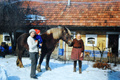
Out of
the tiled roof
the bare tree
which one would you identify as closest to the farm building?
the tiled roof

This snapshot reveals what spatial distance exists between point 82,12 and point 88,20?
1138mm

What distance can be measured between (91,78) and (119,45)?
610 centimetres

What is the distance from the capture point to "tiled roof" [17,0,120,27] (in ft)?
29.1

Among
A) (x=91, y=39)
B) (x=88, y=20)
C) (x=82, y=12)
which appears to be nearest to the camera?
(x=88, y=20)

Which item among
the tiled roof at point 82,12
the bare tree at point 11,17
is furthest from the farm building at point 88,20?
the bare tree at point 11,17

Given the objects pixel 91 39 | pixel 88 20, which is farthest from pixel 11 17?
pixel 91 39

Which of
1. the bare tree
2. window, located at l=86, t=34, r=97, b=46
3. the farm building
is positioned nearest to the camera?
the bare tree

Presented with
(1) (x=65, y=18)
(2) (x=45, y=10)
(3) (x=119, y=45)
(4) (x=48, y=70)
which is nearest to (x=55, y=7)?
(2) (x=45, y=10)

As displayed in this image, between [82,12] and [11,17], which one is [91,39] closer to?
[82,12]

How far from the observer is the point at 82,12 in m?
9.74

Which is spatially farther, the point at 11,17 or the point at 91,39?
the point at 91,39

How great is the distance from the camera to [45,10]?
1026cm

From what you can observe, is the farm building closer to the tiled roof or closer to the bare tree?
the tiled roof

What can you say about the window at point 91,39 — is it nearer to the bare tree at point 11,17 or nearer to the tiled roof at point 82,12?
the tiled roof at point 82,12
